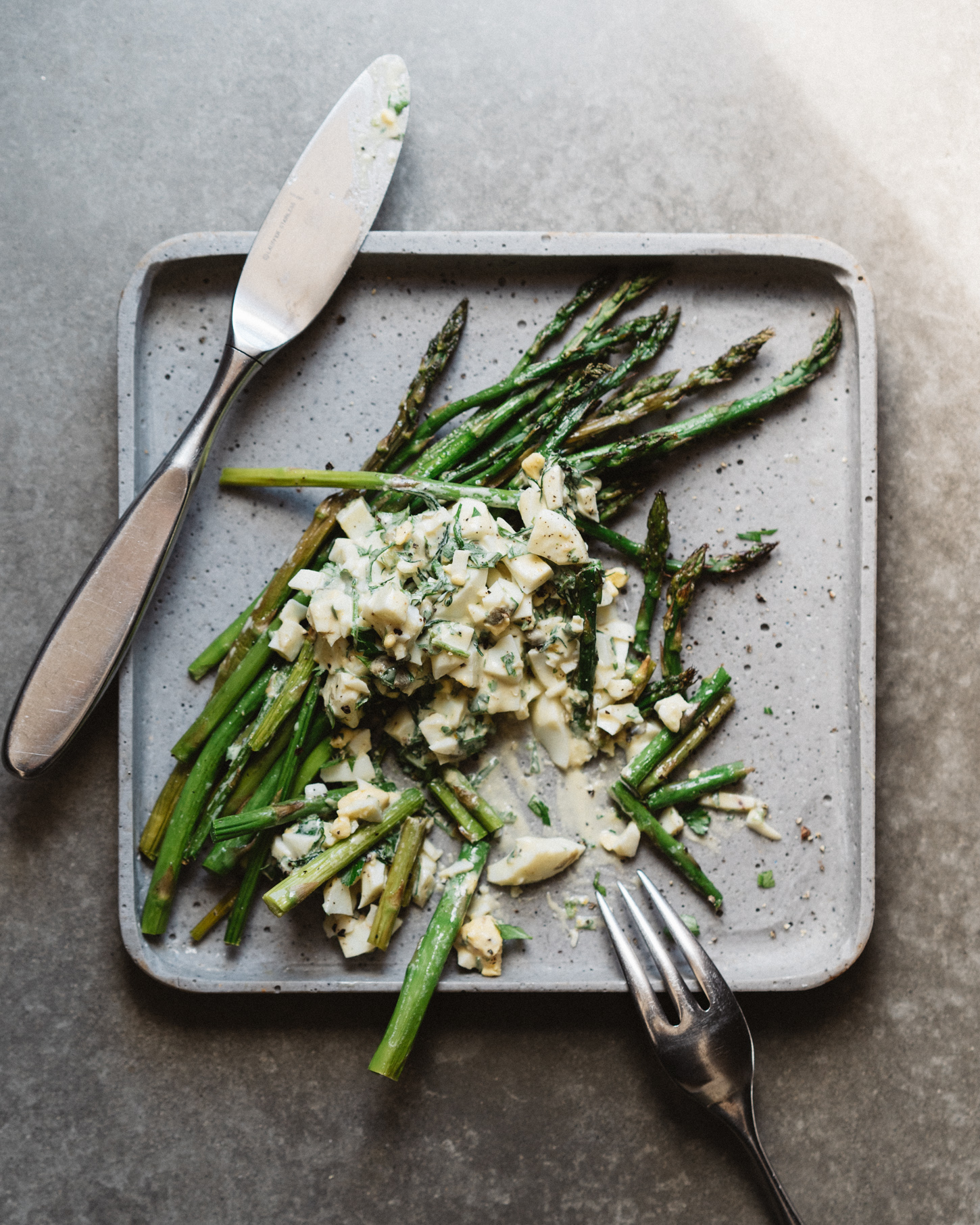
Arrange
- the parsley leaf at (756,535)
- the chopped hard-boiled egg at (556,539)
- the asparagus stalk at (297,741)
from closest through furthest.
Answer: the chopped hard-boiled egg at (556,539)
the asparagus stalk at (297,741)
the parsley leaf at (756,535)

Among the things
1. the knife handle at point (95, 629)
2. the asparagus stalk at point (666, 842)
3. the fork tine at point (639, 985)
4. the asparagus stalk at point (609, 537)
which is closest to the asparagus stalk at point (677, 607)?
the asparagus stalk at point (609, 537)

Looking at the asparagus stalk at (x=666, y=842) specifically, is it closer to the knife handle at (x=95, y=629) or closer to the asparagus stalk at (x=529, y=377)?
the asparagus stalk at (x=529, y=377)

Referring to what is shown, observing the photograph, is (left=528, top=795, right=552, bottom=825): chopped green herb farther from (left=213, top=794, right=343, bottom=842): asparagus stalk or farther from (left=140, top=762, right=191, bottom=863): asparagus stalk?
(left=140, top=762, right=191, bottom=863): asparagus stalk

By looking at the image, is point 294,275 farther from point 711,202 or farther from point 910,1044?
point 910,1044

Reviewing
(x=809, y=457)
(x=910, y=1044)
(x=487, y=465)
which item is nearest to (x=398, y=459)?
(x=487, y=465)

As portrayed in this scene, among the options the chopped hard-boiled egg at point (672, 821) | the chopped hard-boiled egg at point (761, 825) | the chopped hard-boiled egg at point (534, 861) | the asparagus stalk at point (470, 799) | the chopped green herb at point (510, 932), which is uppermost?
the chopped hard-boiled egg at point (761, 825)

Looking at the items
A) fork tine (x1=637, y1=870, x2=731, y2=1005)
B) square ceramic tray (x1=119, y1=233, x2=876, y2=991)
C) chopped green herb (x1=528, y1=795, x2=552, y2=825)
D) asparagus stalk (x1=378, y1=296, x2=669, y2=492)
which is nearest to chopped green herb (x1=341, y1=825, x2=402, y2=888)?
square ceramic tray (x1=119, y1=233, x2=876, y2=991)
